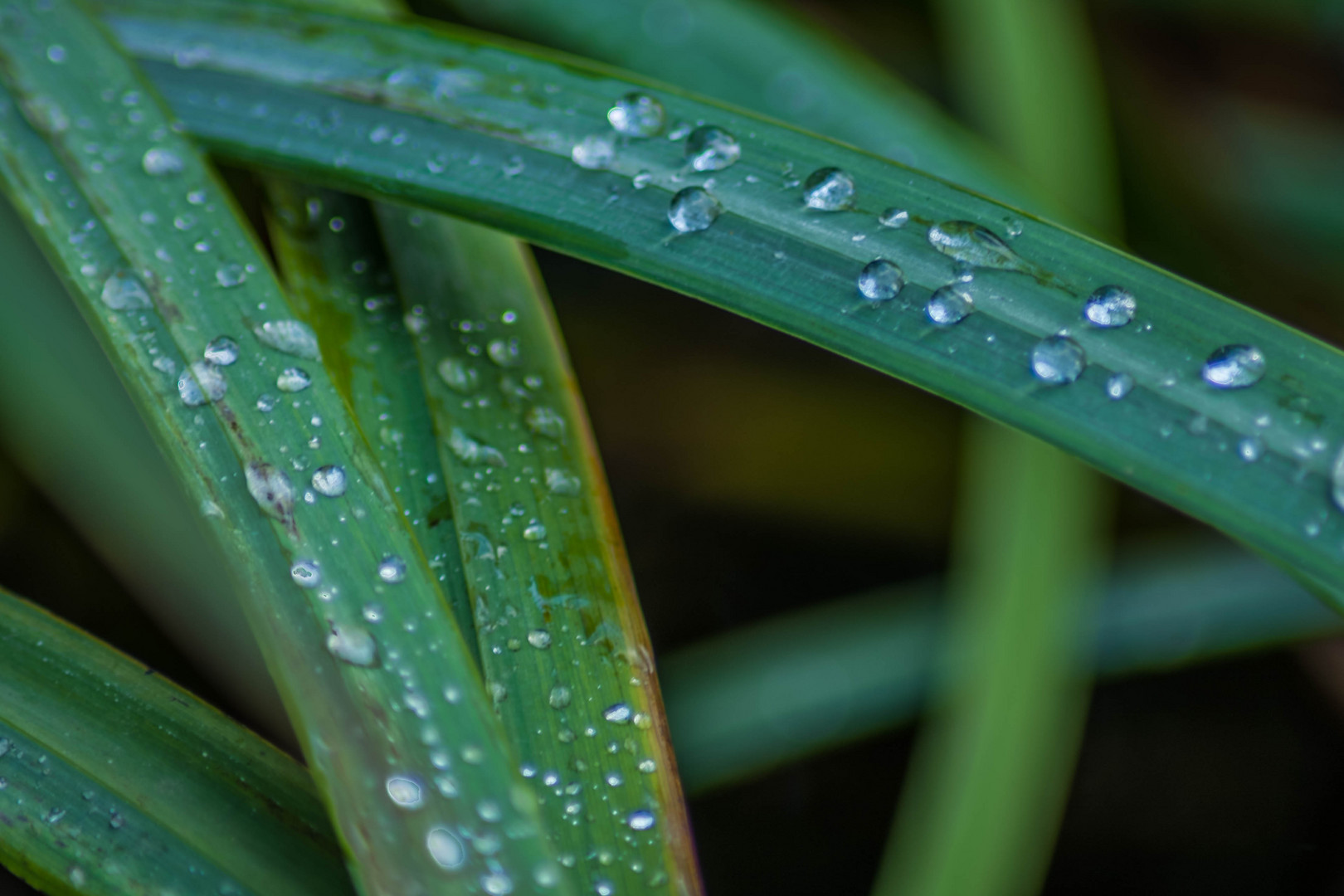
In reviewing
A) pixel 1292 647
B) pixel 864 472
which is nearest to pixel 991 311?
pixel 864 472

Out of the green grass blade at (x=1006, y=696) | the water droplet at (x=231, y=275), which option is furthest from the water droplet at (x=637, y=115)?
the green grass blade at (x=1006, y=696)

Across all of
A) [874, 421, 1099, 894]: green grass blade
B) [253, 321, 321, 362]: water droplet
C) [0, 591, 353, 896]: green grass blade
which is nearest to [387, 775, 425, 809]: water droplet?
[0, 591, 353, 896]: green grass blade

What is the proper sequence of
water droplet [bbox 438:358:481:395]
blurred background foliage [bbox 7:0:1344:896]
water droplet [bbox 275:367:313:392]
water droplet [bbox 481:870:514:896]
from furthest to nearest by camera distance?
blurred background foliage [bbox 7:0:1344:896] → water droplet [bbox 438:358:481:395] → water droplet [bbox 275:367:313:392] → water droplet [bbox 481:870:514:896]

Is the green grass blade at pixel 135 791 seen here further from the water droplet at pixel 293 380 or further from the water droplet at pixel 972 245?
the water droplet at pixel 972 245

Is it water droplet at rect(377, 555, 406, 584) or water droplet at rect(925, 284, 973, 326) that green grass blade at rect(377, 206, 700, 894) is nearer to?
water droplet at rect(377, 555, 406, 584)

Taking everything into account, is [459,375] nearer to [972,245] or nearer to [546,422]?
[546,422]

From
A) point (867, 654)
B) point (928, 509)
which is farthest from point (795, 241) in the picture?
point (928, 509)
